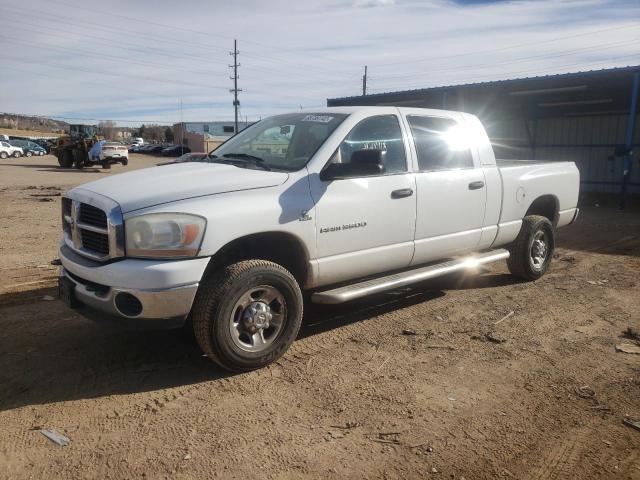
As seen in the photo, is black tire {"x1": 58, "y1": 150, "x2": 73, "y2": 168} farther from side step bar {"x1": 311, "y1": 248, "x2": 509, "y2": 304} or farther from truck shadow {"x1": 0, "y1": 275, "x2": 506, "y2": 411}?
side step bar {"x1": 311, "y1": 248, "x2": 509, "y2": 304}

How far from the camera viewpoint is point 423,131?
5.13 metres

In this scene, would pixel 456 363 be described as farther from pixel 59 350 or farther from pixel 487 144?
pixel 59 350

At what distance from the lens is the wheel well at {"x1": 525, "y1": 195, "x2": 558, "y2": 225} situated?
651cm

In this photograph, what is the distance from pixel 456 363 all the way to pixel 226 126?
280 ft

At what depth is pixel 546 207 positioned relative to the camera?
22.1 feet

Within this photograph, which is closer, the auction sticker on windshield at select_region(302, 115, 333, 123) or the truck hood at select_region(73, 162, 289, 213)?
the truck hood at select_region(73, 162, 289, 213)

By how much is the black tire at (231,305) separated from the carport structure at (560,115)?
44.4 ft

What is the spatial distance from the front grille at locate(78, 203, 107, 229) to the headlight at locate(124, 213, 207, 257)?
27 centimetres

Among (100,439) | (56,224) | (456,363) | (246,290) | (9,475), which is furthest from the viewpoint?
(56,224)

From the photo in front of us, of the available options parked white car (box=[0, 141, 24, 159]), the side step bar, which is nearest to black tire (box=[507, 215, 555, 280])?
the side step bar

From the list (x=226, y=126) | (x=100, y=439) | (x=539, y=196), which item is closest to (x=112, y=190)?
(x=100, y=439)

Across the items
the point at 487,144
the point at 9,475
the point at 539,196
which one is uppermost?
the point at 487,144

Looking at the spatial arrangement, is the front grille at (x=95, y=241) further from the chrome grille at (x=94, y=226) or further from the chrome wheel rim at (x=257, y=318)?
the chrome wheel rim at (x=257, y=318)

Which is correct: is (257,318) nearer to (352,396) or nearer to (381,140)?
(352,396)
